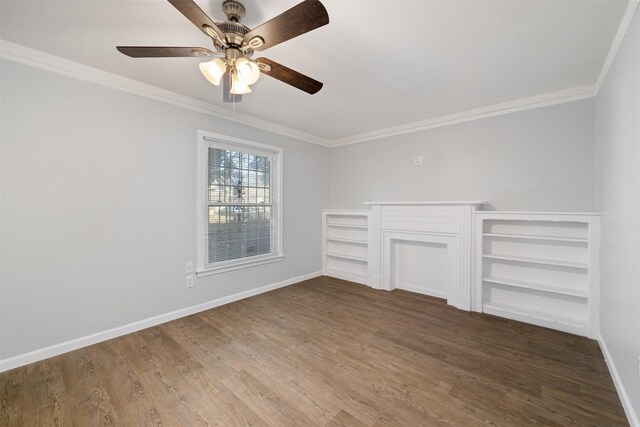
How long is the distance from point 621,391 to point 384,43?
2.81 m

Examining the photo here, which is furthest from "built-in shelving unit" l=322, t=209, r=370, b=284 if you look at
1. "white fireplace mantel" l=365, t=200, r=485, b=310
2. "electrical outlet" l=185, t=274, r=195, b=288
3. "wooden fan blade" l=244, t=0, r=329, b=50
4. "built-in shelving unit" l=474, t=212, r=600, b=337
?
"wooden fan blade" l=244, t=0, r=329, b=50

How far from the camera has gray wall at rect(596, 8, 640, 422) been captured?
1481mm

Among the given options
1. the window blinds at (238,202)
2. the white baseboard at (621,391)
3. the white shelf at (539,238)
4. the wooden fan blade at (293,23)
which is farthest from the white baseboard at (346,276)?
the wooden fan blade at (293,23)

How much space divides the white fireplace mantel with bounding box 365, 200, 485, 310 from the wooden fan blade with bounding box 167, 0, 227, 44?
296 centimetres

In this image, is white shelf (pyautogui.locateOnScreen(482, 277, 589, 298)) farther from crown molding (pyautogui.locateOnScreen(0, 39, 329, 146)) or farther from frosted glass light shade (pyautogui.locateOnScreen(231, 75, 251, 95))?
crown molding (pyautogui.locateOnScreen(0, 39, 329, 146))

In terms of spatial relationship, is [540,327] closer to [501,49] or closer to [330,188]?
[501,49]

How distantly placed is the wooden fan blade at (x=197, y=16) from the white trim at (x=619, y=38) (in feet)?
7.65

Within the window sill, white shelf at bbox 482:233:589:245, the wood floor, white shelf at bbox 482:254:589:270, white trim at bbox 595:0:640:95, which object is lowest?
the wood floor

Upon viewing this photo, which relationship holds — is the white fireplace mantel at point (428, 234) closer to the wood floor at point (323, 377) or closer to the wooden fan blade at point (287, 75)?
the wood floor at point (323, 377)

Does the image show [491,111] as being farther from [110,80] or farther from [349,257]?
[110,80]

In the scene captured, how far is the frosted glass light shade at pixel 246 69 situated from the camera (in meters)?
1.55

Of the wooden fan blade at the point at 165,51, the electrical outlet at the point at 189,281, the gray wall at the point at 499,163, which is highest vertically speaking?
the wooden fan blade at the point at 165,51

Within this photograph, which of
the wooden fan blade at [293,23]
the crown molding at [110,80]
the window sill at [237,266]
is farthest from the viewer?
the window sill at [237,266]

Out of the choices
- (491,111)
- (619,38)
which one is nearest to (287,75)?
(619,38)
